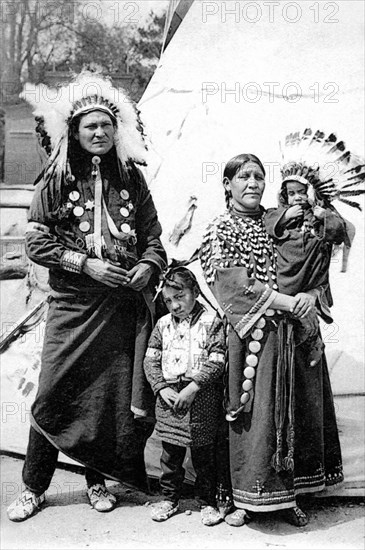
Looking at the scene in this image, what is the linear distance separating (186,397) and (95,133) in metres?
1.15

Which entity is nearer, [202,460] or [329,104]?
[202,460]

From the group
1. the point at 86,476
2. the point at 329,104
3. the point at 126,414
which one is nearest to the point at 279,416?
the point at 126,414

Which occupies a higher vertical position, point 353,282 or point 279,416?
point 353,282

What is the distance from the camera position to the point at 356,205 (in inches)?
132

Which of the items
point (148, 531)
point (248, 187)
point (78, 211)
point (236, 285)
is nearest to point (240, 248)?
point (236, 285)

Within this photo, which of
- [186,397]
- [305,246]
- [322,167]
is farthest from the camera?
[322,167]

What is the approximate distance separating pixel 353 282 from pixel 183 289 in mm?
875

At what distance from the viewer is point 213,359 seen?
9.91 ft

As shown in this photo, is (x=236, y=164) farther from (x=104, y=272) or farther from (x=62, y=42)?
(x=62, y=42)

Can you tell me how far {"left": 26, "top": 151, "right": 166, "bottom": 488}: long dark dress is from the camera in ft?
10.2

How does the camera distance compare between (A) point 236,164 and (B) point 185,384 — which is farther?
(A) point 236,164

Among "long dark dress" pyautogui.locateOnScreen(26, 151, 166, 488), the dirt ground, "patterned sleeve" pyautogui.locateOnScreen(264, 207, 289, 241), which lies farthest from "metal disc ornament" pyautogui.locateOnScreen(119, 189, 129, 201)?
the dirt ground

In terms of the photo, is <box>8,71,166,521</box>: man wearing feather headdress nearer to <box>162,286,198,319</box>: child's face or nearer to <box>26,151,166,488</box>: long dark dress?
<box>26,151,166,488</box>: long dark dress

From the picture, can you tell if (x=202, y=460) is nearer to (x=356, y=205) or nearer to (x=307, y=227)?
(x=307, y=227)
